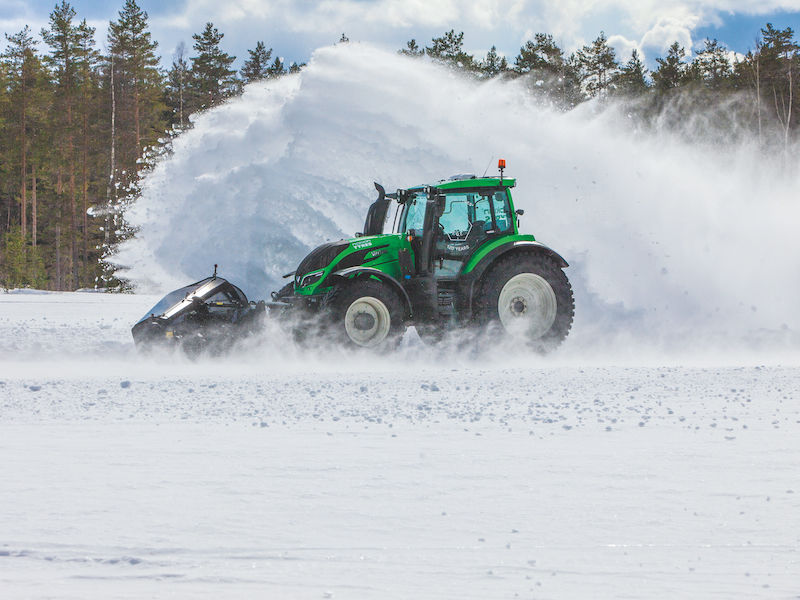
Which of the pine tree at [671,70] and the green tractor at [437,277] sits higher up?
the pine tree at [671,70]

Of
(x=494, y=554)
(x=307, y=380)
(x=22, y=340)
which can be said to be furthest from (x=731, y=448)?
(x=22, y=340)

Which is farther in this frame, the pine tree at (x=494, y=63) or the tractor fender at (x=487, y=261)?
the pine tree at (x=494, y=63)

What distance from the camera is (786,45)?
4384 centimetres

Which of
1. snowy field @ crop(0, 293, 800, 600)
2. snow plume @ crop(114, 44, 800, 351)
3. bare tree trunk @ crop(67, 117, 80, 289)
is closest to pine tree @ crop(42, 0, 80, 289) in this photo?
bare tree trunk @ crop(67, 117, 80, 289)

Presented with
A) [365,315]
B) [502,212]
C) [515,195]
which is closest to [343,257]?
[365,315]

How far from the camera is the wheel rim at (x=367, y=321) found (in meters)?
9.22

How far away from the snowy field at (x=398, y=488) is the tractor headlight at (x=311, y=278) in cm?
186

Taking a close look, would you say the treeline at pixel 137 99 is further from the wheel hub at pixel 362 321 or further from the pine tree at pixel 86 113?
the wheel hub at pixel 362 321

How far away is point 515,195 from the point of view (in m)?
13.2

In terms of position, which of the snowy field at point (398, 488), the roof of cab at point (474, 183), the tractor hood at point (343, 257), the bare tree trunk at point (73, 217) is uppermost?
the bare tree trunk at point (73, 217)

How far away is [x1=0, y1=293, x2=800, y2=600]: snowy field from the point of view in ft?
10.3

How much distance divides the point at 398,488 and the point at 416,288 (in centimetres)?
541

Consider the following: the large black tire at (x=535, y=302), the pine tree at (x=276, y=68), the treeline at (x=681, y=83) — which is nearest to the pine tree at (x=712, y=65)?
the treeline at (x=681, y=83)

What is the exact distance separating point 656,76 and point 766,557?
149ft
